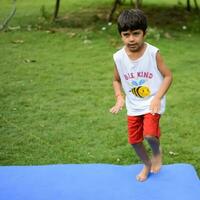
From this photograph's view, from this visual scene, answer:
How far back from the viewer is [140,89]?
326 centimetres

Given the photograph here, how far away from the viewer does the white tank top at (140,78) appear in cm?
319

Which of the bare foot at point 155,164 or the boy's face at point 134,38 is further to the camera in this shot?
the bare foot at point 155,164

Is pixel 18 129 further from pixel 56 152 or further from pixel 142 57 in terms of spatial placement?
pixel 142 57

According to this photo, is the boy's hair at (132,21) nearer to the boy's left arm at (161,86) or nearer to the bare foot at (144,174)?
the boy's left arm at (161,86)

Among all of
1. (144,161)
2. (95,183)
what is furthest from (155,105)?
(95,183)

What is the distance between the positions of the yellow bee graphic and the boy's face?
0.23 m

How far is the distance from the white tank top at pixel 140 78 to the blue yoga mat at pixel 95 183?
0.50 meters

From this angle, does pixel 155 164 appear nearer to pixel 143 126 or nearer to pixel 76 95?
pixel 143 126

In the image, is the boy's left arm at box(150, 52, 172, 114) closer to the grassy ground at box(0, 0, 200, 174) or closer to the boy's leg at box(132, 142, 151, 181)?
the boy's leg at box(132, 142, 151, 181)

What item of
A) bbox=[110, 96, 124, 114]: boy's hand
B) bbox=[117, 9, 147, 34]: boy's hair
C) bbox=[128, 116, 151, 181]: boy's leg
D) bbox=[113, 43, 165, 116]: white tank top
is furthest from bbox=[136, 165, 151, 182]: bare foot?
bbox=[117, 9, 147, 34]: boy's hair

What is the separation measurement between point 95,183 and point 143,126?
0.52 meters

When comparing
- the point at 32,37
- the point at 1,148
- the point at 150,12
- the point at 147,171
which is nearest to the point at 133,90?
the point at 147,171

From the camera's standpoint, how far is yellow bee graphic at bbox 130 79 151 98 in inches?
128

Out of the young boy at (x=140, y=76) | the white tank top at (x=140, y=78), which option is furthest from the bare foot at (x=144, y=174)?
the white tank top at (x=140, y=78)
